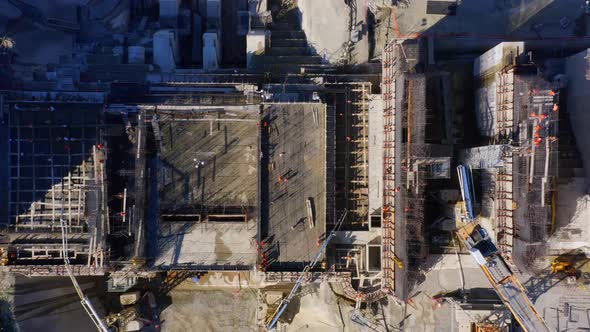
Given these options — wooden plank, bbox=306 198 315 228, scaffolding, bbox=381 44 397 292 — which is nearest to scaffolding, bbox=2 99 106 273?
wooden plank, bbox=306 198 315 228

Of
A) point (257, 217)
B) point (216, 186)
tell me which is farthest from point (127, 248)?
point (257, 217)

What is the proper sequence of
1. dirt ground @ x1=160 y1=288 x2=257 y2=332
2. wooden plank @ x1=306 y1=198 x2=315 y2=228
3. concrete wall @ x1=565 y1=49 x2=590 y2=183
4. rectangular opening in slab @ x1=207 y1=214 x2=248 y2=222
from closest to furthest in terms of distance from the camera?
concrete wall @ x1=565 y1=49 x2=590 y2=183 → wooden plank @ x1=306 y1=198 x2=315 y2=228 → rectangular opening in slab @ x1=207 y1=214 x2=248 y2=222 → dirt ground @ x1=160 y1=288 x2=257 y2=332

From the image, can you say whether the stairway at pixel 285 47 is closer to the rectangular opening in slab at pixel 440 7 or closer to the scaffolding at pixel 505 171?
the rectangular opening in slab at pixel 440 7

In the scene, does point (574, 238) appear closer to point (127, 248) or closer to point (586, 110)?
point (586, 110)

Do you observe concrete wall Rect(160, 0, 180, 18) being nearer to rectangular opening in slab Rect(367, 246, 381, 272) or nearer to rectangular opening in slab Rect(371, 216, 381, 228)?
rectangular opening in slab Rect(371, 216, 381, 228)

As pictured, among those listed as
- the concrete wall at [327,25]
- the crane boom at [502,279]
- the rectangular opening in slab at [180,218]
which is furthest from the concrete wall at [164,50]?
the crane boom at [502,279]
